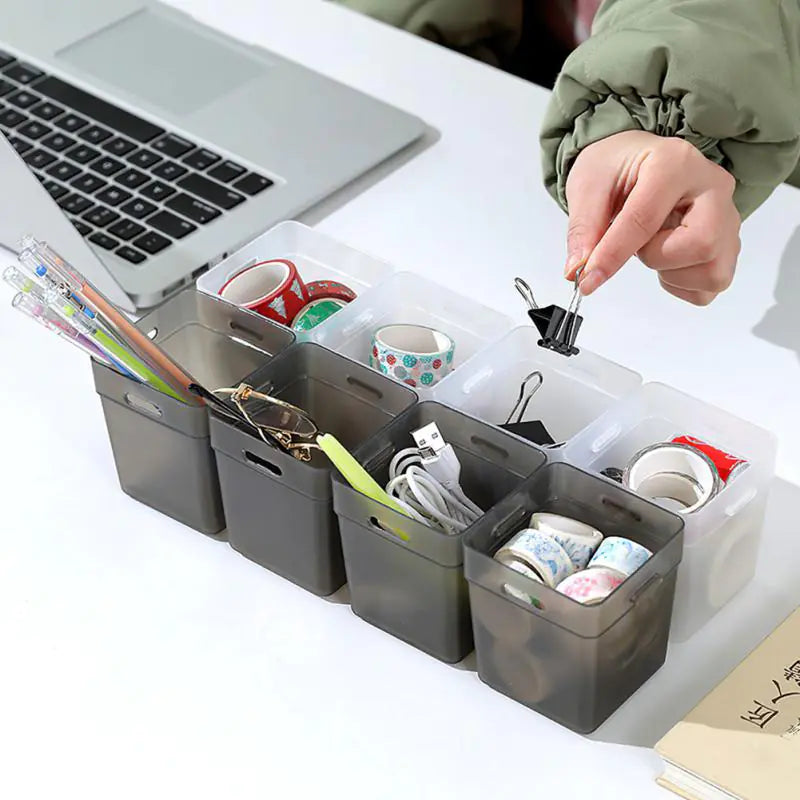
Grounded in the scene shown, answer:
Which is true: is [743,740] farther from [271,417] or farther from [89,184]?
[89,184]

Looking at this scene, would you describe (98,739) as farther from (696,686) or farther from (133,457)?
(696,686)

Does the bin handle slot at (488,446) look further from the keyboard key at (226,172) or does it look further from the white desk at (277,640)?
the keyboard key at (226,172)

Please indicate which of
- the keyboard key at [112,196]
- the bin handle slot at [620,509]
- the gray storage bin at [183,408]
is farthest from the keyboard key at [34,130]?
the bin handle slot at [620,509]

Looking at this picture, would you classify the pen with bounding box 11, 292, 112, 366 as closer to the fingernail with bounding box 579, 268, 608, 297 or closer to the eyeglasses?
the eyeglasses

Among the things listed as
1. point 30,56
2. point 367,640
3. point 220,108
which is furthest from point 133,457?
point 30,56

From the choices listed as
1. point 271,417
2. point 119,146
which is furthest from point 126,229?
point 271,417

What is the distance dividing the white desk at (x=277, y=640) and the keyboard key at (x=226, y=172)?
13 cm

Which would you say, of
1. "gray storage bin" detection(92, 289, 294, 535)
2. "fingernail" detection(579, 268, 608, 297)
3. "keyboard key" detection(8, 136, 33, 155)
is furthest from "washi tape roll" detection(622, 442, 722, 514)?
"keyboard key" detection(8, 136, 33, 155)

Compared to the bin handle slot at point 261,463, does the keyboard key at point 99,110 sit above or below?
below

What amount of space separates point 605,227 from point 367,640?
314 mm

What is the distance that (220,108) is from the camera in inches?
52.7

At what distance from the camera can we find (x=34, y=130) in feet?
4.25

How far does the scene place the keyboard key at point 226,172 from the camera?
4.11 feet

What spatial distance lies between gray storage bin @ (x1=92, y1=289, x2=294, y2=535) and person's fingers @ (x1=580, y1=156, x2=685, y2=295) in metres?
0.20
